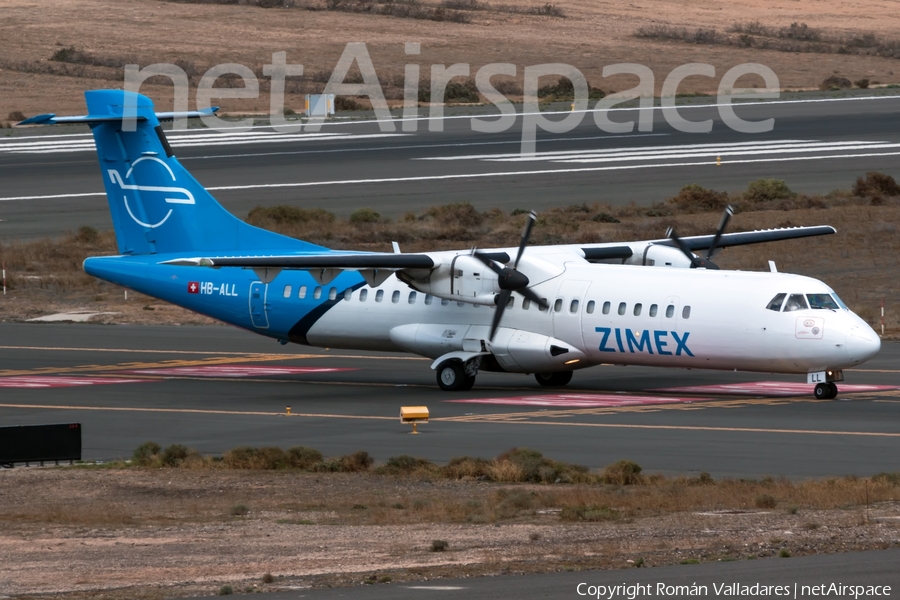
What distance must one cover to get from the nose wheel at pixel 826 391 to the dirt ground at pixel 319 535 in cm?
1027

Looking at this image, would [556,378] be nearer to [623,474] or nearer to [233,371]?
[233,371]

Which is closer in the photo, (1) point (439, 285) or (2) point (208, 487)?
(2) point (208, 487)

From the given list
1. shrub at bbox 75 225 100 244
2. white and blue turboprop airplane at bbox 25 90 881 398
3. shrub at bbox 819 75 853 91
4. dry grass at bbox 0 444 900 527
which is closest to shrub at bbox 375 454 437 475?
dry grass at bbox 0 444 900 527

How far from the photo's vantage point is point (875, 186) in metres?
61.8

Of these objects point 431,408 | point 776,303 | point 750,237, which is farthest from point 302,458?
point 750,237

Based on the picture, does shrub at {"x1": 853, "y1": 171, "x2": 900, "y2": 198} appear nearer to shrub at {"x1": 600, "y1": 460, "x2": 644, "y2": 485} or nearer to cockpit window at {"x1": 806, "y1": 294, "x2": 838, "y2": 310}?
cockpit window at {"x1": 806, "y1": 294, "x2": 838, "y2": 310}

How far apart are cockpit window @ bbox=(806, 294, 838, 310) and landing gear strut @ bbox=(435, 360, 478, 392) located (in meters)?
7.27

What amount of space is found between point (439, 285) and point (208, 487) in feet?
39.0

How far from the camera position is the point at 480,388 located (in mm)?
33375

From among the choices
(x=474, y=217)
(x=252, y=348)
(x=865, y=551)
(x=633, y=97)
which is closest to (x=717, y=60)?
(x=633, y=97)

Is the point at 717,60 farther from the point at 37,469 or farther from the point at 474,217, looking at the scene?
the point at 37,469

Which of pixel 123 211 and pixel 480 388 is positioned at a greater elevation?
pixel 123 211

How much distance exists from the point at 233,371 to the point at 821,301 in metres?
14.1

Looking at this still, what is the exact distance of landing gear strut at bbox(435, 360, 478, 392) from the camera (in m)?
32.2
